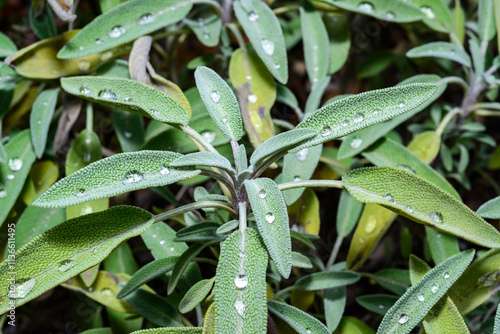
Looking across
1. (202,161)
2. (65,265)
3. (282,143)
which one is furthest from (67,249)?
(282,143)

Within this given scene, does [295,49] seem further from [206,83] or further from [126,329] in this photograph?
[126,329]

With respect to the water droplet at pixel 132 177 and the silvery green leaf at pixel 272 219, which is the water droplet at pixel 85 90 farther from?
the silvery green leaf at pixel 272 219

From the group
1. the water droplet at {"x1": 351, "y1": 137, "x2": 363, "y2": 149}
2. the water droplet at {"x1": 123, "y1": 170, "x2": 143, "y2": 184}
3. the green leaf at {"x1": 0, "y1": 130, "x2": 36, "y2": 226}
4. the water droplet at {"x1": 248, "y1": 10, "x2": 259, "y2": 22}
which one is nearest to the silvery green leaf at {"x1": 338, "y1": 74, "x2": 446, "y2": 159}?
the water droplet at {"x1": 351, "y1": 137, "x2": 363, "y2": 149}

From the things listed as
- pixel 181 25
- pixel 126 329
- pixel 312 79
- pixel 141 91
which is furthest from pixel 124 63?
pixel 126 329

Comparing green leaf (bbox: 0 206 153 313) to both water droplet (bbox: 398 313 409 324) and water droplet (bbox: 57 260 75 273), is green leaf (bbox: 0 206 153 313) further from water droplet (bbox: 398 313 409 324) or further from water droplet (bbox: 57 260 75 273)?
water droplet (bbox: 398 313 409 324)

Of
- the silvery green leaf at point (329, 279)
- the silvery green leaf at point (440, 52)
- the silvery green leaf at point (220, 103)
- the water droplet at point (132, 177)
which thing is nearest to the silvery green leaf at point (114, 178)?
the water droplet at point (132, 177)
